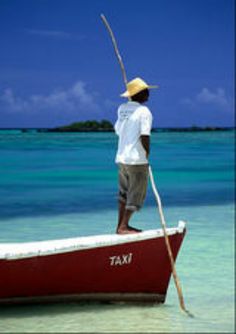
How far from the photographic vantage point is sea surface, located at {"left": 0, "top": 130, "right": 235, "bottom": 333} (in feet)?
18.3

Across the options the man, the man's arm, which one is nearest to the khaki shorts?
the man

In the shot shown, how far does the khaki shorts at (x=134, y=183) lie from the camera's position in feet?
18.2

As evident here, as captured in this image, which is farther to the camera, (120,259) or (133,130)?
(120,259)

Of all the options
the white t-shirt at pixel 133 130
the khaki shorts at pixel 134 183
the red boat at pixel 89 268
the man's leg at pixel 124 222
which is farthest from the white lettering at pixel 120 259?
the white t-shirt at pixel 133 130

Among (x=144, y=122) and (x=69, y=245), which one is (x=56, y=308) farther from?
(x=144, y=122)

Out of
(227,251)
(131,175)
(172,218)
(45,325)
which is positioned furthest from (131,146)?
(172,218)

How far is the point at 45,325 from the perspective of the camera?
5453 millimetres

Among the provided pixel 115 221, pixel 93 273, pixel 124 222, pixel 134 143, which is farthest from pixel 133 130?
pixel 115 221

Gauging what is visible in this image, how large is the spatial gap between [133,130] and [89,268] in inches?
36.5

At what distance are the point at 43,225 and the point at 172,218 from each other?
2.70 metres

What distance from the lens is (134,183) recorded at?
18.3 ft

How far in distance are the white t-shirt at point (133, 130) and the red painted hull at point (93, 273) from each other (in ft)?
1.80

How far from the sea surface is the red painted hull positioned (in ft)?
0.45

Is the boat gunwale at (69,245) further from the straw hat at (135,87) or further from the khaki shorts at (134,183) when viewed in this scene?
the straw hat at (135,87)
